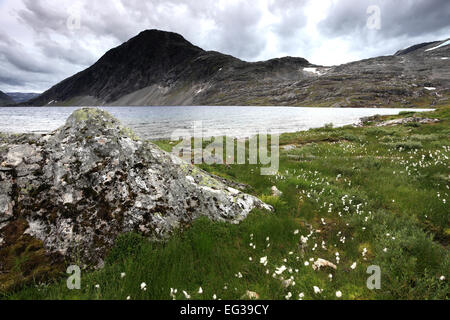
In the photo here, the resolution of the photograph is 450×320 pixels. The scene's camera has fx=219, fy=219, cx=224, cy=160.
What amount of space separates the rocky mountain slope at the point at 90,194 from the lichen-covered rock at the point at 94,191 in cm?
1

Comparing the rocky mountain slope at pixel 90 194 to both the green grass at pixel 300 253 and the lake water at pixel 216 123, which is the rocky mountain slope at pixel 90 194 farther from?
the lake water at pixel 216 123

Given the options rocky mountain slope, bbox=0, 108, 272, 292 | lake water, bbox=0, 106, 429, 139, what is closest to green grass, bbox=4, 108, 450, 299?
rocky mountain slope, bbox=0, 108, 272, 292

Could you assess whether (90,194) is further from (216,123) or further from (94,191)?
(216,123)

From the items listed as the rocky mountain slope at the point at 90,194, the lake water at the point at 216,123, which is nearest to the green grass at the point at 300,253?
the rocky mountain slope at the point at 90,194

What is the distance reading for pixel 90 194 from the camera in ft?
14.9

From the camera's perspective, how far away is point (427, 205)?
21.1 ft

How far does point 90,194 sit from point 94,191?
0.09 m

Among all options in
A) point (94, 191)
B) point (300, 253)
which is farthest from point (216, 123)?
point (300, 253)

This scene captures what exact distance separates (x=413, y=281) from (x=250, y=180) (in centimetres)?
602

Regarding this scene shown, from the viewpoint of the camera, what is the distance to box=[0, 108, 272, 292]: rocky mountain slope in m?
3.90

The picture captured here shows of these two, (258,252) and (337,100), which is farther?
(337,100)
